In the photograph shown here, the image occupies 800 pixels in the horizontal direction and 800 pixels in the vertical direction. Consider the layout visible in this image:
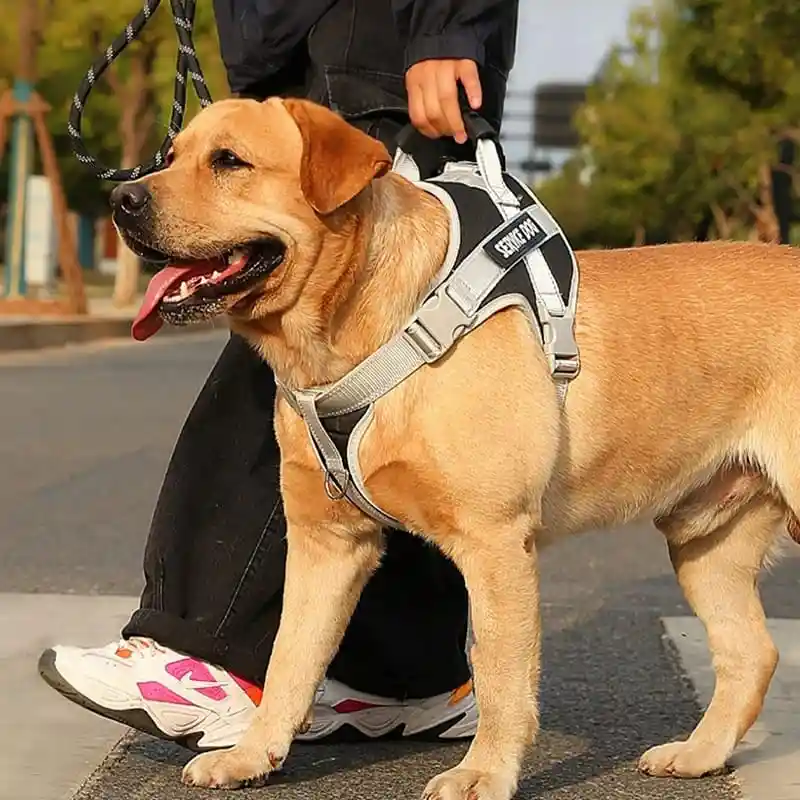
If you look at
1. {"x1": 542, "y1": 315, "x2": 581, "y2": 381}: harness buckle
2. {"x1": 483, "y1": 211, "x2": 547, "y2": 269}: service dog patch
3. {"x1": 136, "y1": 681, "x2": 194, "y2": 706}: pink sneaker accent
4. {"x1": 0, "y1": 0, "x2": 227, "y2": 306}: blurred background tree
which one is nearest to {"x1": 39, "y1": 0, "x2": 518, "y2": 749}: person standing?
{"x1": 136, "y1": 681, "x2": 194, "y2": 706}: pink sneaker accent

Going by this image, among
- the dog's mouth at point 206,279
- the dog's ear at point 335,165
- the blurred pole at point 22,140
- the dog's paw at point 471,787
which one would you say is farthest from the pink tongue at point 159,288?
the blurred pole at point 22,140

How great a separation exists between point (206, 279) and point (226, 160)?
0.25 metres

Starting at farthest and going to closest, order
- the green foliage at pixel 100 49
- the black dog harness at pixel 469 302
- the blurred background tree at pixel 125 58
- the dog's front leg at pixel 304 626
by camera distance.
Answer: the blurred background tree at pixel 125 58 < the green foliage at pixel 100 49 < the dog's front leg at pixel 304 626 < the black dog harness at pixel 469 302

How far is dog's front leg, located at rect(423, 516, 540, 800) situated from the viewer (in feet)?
10.5

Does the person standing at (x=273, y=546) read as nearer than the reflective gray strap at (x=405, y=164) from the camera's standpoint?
Yes

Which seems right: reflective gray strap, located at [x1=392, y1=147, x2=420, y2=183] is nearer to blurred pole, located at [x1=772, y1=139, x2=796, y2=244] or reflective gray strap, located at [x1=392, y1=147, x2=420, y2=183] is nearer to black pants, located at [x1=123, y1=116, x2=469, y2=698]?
black pants, located at [x1=123, y1=116, x2=469, y2=698]

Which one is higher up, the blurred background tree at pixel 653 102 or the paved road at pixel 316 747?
the blurred background tree at pixel 653 102

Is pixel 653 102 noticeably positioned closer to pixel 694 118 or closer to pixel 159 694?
pixel 694 118

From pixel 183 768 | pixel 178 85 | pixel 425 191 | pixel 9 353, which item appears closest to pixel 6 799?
pixel 183 768

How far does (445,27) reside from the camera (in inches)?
139

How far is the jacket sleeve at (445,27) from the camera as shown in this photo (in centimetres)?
353

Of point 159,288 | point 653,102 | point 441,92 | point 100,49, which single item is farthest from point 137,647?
point 653,102

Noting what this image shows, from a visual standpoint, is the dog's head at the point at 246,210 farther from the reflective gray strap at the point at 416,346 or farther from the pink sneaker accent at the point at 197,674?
the pink sneaker accent at the point at 197,674

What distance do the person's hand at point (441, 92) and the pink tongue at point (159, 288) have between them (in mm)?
642
